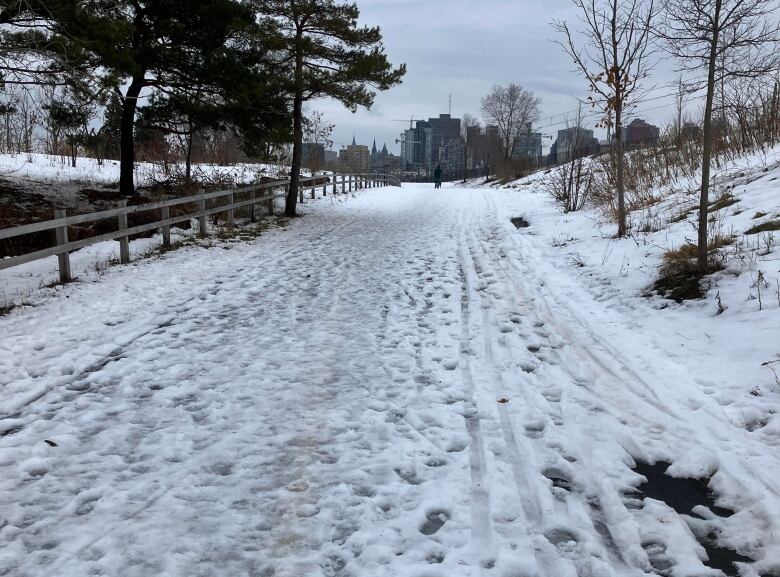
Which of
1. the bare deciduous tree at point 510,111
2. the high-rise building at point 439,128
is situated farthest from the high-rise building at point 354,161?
the high-rise building at point 439,128

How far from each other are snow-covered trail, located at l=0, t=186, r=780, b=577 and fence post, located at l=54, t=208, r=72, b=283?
67cm

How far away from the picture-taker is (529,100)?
63.4 metres

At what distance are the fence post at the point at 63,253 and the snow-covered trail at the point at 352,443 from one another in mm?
665

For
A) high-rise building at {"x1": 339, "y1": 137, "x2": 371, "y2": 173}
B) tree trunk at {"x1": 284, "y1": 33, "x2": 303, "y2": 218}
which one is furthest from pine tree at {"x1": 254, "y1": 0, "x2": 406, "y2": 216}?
high-rise building at {"x1": 339, "y1": 137, "x2": 371, "y2": 173}

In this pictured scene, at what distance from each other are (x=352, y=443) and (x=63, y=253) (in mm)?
6006

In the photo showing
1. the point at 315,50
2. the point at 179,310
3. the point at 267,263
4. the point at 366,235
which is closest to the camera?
the point at 179,310

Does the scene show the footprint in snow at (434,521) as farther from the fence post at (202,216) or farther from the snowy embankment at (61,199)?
the fence post at (202,216)

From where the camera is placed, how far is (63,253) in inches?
298

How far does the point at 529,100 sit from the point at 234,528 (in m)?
67.2

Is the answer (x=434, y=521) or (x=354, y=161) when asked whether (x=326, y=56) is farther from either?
(x=354, y=161)

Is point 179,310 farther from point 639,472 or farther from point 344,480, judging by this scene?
point 639,472

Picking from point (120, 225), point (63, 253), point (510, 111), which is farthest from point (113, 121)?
point (510, 111)

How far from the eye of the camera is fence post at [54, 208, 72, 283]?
24.4 ft

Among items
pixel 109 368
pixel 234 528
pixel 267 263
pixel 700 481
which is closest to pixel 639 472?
pixel 700 481
